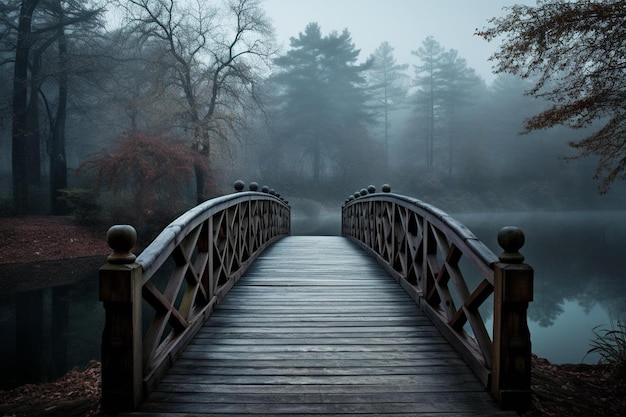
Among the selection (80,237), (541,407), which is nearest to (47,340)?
(541,407)

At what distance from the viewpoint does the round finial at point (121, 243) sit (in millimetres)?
2508

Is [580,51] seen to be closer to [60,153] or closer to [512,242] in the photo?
[512,242]

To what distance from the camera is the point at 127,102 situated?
20281mm

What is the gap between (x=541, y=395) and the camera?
3.10 meters

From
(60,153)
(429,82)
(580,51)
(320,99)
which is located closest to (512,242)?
(580,51)

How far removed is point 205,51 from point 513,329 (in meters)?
18.6

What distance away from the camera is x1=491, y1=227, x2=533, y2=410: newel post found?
2568 millimetres

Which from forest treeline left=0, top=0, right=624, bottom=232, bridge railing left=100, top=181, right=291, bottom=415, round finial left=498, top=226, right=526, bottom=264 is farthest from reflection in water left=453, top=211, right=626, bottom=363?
bridge railing left=100, top=181, right=291, bottom=415

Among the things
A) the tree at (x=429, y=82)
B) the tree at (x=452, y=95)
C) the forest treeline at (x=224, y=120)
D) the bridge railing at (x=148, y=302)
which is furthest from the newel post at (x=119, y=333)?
the tree at (x=452, y=95)

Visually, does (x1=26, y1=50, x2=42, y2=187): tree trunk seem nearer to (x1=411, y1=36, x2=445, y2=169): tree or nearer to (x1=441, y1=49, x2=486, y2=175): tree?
(x1=411, y1=36, x2=445, y2=169): tree

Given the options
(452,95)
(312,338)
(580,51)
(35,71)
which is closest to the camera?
(312,338)

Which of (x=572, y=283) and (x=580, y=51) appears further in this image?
(x=572, y=283)

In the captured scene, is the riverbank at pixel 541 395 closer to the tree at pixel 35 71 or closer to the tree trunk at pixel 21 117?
the tree trunk at pixel 21 117

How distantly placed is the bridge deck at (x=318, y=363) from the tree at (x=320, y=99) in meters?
31.5
